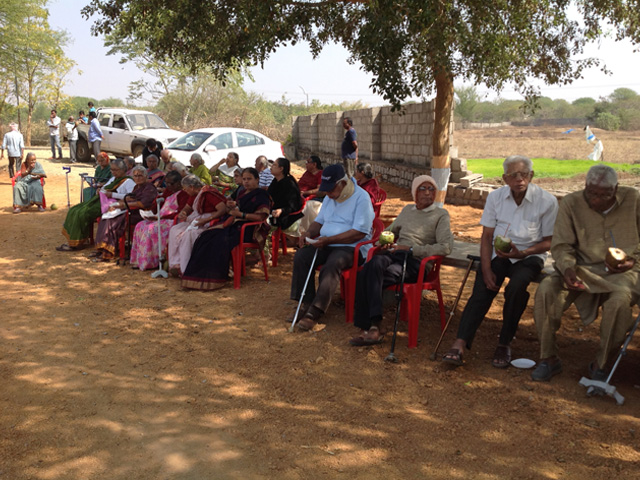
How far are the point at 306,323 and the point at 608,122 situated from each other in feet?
133

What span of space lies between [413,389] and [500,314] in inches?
75.4

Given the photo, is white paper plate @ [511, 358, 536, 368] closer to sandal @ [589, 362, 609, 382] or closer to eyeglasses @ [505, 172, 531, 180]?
sandal @ [589, 362, 609, 382]

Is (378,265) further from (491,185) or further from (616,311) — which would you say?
(491,185)

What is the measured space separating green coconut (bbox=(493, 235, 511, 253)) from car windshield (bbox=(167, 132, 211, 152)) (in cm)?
1121

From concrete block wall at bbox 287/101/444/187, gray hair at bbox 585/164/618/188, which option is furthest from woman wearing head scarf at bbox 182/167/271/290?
concrete block wall at bbox 287/101/444/187

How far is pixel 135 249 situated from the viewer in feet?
25.8

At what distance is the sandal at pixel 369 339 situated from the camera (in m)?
5.05

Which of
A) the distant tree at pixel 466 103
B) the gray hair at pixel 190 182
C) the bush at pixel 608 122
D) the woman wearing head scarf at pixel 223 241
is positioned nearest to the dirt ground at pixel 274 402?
the woman wearing head scarf at pixel 223 241

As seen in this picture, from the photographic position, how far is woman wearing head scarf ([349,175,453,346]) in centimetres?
508

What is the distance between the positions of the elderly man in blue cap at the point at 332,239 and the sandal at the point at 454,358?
4.33ft

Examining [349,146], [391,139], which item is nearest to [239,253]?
[349,146]

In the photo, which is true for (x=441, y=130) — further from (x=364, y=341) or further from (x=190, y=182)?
(x=364, y=341)

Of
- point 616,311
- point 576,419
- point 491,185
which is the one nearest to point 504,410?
point 576,419

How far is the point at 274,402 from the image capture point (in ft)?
13.7
